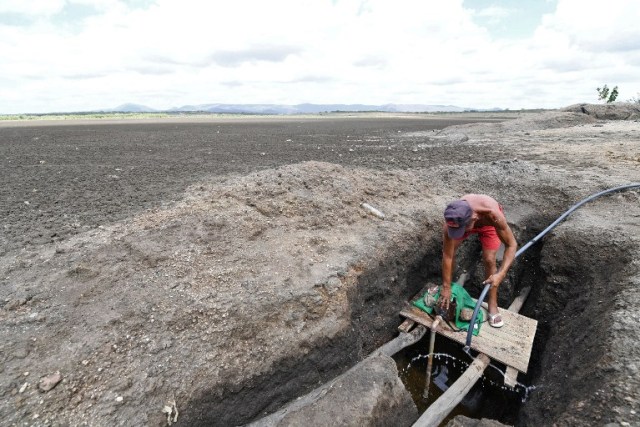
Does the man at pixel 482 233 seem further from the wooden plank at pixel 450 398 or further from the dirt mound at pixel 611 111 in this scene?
the dirt mound at pixel 611 111

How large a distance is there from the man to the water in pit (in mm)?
803

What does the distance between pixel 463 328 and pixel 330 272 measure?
1.99m

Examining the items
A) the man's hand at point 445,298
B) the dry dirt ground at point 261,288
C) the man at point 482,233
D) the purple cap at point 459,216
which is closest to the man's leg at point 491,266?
the man at point 482,233

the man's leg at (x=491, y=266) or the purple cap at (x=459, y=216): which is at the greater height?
the purple cap at (x=459, y=216)

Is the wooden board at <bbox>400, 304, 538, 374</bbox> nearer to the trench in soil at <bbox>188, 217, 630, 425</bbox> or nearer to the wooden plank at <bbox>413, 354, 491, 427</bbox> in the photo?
the wooden plank at <bbox>413, 354, 491, 427</bbox>

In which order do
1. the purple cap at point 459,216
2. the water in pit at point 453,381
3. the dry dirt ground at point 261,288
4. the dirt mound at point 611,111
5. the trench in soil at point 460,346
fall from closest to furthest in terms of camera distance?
the dry dirt ground at point 261,288 < the trench in soil at point 460,346 < the purple cap at point 459,216 < the water in pit at point 453,381 < the dirt mound at point 611,111

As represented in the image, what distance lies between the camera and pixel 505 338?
184 inches

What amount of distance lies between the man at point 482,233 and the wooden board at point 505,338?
16 cm

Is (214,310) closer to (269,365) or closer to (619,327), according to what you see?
(269,365)

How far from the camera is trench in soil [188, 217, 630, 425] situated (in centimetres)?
358

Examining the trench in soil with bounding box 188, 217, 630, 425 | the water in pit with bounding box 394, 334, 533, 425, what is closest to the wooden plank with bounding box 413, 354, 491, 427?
the water in pit with bounding box 394, 334, 533, 425

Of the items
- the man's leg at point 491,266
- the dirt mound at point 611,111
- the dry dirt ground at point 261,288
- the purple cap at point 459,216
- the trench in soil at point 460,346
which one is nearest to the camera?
the dry dirt ground at point 261,288

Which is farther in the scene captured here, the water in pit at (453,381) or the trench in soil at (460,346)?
the water in pit at (453,381)

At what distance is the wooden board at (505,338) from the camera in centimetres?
436
